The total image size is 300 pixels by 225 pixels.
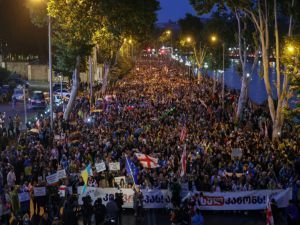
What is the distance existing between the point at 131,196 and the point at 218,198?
272 centimetres

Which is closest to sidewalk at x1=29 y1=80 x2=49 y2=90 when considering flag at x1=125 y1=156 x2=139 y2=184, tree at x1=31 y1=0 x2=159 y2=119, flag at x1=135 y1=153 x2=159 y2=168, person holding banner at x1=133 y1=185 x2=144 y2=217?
tree at x1=31 y1=0 x2=159 y2=119

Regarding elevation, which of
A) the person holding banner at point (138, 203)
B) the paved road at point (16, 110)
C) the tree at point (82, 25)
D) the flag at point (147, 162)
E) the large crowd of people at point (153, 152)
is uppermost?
the tree at point (82, 25)

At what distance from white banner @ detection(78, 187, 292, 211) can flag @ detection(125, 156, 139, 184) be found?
2.77ft

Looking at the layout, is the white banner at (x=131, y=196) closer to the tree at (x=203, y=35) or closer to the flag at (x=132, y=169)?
the flag at (x=132, y=169)

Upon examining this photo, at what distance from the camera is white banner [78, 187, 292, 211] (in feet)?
53.3

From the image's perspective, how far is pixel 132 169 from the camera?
17984 millimetres

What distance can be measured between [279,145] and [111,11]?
1383 cm

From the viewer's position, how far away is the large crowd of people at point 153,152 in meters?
16.9

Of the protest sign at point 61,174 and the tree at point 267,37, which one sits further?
the tree at point 267,37

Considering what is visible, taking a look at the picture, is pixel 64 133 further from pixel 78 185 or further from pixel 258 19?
pixel 258 19

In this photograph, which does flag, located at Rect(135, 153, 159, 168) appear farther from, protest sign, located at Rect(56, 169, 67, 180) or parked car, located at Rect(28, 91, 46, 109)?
parked car, located at Rect(28, 91, 46, 109)

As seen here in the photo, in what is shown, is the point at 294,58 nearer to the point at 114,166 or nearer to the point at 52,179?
the point at 114,166

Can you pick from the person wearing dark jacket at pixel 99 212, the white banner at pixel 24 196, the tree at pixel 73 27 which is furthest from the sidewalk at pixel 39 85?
the person wearing dark jacket at pixel 99 212

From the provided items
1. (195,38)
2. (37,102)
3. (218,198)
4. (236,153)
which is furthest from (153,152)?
(195,38)
